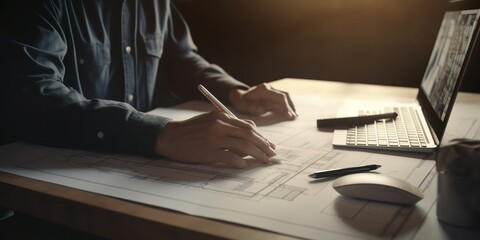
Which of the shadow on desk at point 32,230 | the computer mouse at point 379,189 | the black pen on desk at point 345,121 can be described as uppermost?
the computer mouse at point 379,189

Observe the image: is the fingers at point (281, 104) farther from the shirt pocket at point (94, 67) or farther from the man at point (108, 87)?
the shirt pocket at point (94, 67)

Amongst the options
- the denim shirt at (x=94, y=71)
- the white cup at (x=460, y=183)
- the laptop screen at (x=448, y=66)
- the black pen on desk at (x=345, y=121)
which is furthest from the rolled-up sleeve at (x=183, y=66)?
the white cup at (x=460, y=183)

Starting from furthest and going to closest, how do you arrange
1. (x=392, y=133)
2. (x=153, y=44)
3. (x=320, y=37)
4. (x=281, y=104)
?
(x=320, y=37) → (x=153, y=44) → (x=281, y=104) → (x=392, y=133)

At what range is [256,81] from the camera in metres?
2.36

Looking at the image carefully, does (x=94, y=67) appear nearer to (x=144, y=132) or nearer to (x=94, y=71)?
(x=94, y=71)

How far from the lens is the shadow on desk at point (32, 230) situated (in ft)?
3.19

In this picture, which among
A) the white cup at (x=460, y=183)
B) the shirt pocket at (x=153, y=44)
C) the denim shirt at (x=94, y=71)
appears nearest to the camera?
the white cup at (x=460, y=183)

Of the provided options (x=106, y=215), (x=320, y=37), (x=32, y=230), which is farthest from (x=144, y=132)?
(x=320, y=37)

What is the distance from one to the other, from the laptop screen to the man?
315 millimetres

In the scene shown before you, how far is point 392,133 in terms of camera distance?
0.97 meters

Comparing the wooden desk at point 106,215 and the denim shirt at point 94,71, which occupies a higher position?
the denim shirt at point 94,71

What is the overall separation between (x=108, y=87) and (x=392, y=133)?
767mm

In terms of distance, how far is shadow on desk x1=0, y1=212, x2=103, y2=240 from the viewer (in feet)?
3.19

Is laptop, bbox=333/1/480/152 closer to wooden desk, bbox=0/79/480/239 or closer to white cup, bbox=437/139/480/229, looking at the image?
→ white cup, bbox=437/139/480/229
